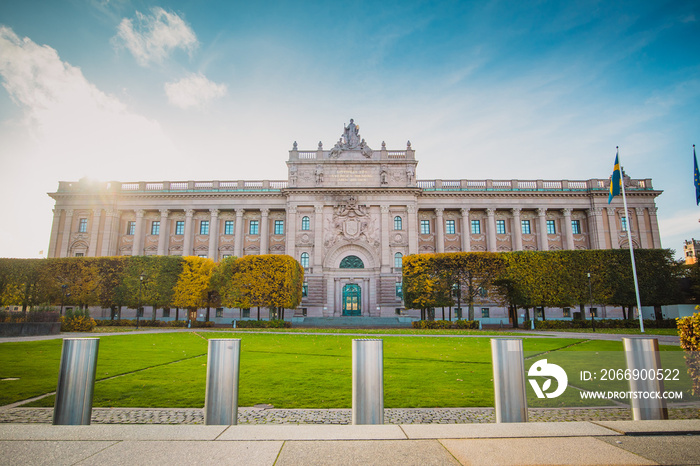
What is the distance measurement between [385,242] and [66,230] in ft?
164

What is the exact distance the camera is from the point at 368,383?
17.7ft

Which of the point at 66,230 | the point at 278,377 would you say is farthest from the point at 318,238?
the point at 278,377

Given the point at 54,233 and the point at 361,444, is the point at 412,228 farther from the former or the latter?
the point at 54,233

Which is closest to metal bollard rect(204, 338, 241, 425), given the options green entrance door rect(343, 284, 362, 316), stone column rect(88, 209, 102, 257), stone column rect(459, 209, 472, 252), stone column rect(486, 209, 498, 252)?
green entrance door rect(343, 284, 362, 316)

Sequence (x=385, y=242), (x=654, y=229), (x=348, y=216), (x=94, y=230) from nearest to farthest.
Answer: (x=385, y=242) → (x=348, y=216) → (x=654, y=229) → (x=94, y=230)

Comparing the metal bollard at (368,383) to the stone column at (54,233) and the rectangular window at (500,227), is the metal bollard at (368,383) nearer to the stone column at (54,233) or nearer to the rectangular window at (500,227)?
the rectangular window at (500,227)

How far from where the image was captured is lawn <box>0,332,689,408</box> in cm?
827

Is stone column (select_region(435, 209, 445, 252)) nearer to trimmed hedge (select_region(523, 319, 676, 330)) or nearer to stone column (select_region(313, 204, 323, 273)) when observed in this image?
stone column (select_region(313, 204, 323, 273))

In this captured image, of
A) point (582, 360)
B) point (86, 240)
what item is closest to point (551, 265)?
point (582, 360)

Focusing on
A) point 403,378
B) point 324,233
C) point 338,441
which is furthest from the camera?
point 324,233

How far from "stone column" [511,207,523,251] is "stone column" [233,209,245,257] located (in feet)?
138

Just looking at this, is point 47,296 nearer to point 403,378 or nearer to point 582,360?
point 403,378

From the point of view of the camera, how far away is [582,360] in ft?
18.2

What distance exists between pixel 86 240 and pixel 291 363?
2401 inches
